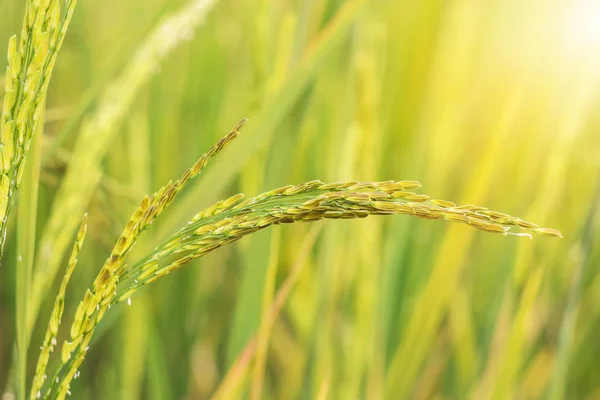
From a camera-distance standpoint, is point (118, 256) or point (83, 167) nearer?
point (118, 256)

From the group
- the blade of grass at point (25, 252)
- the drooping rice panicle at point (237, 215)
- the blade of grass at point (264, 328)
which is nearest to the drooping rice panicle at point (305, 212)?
the drooping rice panicle at point (237, 215)

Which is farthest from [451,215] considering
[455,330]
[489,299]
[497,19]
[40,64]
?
[497,19]

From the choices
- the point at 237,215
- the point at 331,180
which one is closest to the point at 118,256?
the point at 237,215

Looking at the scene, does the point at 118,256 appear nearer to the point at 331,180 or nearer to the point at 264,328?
the point at 264,328

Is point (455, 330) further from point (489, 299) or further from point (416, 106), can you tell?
point (416, 106)

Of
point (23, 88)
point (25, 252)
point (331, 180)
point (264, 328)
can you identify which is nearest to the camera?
point (23, 88)

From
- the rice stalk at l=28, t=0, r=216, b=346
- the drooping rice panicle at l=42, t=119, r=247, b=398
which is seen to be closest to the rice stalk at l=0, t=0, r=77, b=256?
the drooping rice panicle at l=42, t=119, r=247, b=398

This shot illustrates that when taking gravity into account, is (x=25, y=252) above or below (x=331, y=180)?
below
